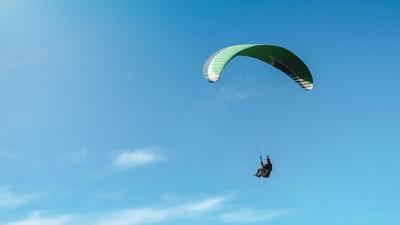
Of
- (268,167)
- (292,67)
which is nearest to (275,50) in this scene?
(292,67)

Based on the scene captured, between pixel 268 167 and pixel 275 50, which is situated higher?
pixel 275 50

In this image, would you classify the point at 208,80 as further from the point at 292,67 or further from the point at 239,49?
the point at 292,67

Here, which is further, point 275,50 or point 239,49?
point 275,50

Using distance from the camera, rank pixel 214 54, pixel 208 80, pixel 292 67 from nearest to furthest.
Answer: pixel 208 80 → pixel 214 54 → pixel 292 67

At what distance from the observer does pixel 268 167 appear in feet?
173

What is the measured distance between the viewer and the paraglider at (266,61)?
49.8 metres

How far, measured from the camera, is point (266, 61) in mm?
56438

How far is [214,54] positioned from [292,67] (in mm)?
6566

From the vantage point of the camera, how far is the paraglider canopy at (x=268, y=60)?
50000 millimetres

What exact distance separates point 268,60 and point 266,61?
205 mm

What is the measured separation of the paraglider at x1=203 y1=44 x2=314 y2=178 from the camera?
49.8 m

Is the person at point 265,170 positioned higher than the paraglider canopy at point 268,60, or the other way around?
the paraglider canopy at point 268,60

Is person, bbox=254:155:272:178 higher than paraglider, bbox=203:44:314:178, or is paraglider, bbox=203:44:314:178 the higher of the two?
paraglider, bbox=203:44:314:178

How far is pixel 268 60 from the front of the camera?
5628cm
